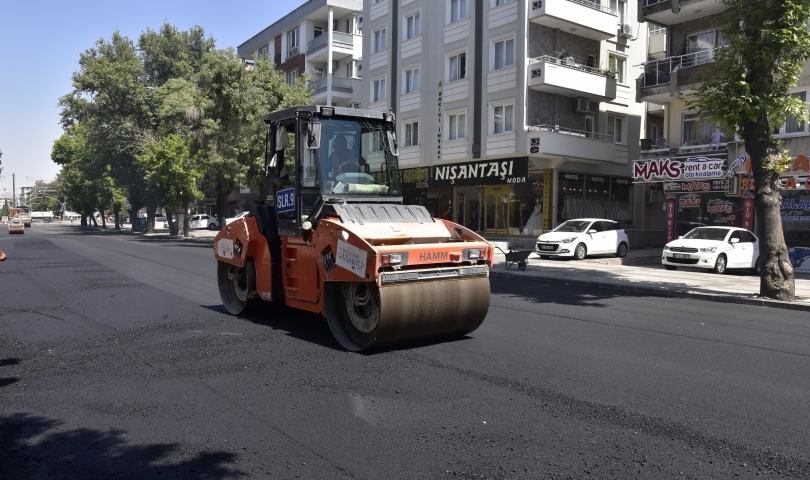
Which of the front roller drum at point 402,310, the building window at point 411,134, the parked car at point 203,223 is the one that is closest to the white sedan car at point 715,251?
the front roller drum at point 402,310

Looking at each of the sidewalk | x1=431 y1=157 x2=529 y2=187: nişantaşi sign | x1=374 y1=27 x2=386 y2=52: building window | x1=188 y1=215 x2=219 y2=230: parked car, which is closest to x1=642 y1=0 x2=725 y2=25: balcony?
x1=431 y1=157 x2=529 y2=187: nişantaşi sign

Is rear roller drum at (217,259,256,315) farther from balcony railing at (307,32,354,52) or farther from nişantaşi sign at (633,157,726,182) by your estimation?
balcony railing at (307,32,354,52)

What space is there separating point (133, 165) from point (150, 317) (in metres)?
44.4

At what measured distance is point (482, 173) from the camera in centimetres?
3123

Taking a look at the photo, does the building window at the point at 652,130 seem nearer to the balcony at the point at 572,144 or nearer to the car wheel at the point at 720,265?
the balcony at the point at 572,144

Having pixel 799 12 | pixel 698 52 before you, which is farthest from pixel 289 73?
pixel 799 12

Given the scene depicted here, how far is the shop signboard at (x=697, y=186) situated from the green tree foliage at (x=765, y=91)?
10.3 m

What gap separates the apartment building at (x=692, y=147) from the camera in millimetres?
22531

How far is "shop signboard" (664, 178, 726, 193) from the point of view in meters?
24.0

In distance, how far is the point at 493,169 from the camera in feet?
101

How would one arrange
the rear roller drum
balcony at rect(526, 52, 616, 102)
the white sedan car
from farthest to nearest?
1. balcony at rect(526, 52, 616, 102)
2. the white sedan car
3. the rear roller drum

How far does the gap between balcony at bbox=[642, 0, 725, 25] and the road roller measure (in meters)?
→ 19.7

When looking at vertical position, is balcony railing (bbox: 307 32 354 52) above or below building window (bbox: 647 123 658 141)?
above

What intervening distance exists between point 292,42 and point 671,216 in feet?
101
